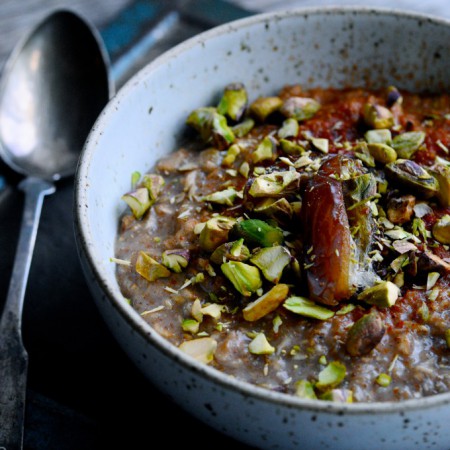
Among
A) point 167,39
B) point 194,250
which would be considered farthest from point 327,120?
point 167,39

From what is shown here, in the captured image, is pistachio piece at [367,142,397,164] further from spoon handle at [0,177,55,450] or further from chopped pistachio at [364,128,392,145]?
spoon handle at [0,177,55,450]

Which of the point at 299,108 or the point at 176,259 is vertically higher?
the point at 299,108

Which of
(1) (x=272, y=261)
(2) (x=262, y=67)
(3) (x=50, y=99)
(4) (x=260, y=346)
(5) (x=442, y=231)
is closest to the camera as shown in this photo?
(4) (x=260, y=346)

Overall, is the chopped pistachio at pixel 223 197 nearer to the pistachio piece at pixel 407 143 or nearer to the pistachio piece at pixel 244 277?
the pistachio piece at pixel 244 277

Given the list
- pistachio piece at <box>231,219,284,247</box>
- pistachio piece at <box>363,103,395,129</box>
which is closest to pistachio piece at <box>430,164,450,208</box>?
pistachio piece at <box>363,103,395,129</box>

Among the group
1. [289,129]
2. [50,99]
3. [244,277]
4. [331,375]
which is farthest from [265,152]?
[50,99]

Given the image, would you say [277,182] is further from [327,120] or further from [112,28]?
[112,28]

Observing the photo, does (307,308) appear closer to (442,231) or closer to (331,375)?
(331,375)
